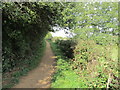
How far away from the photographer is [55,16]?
8.47 metres

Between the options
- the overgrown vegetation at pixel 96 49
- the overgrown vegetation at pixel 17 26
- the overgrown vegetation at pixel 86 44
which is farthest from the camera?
the overgrown vegetation at pixel 17 26

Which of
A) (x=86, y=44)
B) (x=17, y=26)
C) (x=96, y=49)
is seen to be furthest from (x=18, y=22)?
(x=96, y=49)

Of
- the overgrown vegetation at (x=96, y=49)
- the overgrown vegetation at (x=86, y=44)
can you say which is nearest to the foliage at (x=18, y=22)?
the overgrown vegetation at (x=86, y=44)

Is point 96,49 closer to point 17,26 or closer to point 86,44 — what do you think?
point 86,44

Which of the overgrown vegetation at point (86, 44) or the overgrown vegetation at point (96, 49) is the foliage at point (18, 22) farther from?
the overgrown vegetation at point (96, 49)

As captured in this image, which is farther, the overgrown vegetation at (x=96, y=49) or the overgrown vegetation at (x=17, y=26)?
the overgrown vegetation at (x=17, y=26)

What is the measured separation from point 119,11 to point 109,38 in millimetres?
1292

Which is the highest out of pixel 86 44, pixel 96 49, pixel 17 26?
pixel 17 26

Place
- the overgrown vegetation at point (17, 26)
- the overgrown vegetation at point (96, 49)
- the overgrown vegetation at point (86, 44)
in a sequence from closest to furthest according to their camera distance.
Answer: the overgrown vegetation at point (96, 49)
the overgrown vegetation at point (86, 44)
the overgrown vegetation at point (17, 26)

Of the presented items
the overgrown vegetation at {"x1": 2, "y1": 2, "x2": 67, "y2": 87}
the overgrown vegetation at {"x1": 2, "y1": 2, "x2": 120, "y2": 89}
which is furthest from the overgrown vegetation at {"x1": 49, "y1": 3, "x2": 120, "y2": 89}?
the overgrown vegetation at {"x1": 2, "y1": 2, "x2": 67, "y2": 87}

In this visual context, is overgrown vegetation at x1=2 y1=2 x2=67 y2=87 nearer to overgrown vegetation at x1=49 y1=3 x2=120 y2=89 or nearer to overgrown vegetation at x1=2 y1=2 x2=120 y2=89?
overgrown vegetation at x1=2 y1=2 x2=120 y2=89

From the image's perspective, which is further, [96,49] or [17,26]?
[17,26]

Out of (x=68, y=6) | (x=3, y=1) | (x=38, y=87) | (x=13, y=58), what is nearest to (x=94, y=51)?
(x=38, y=87)

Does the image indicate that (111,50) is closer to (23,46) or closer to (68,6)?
(68,6)
